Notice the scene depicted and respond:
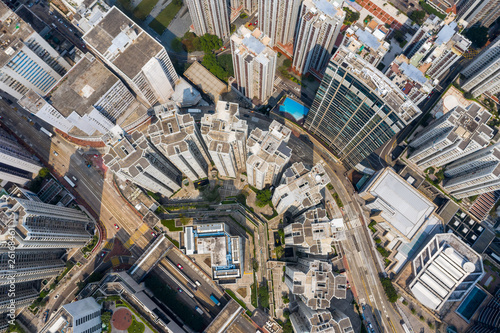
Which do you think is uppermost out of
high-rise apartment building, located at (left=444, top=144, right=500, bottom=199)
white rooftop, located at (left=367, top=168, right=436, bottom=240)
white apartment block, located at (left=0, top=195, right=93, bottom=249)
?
high-rise apartment building, located at (left=444, top=144, right=500, bottom=199)

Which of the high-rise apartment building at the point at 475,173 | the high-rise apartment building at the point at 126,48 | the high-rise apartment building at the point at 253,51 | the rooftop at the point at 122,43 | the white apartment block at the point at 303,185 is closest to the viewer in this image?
the white apartment block at the point at 303,185

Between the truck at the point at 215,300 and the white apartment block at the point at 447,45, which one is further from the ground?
the white apartment block at the point at 447,45

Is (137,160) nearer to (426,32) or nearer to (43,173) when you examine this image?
A: (43,173)

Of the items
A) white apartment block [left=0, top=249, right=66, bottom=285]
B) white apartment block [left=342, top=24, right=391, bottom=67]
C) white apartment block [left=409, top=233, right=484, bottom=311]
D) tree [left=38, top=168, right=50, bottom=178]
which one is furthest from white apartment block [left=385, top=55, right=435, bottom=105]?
tree [left=38, top=168, right=50, bottom=178]

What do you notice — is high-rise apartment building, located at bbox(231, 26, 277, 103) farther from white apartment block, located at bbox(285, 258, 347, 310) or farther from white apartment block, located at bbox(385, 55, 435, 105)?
white apartment block, located at bbox(285, 258, 347, 310)

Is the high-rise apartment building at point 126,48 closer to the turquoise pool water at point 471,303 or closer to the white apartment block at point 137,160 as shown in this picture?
the white apartment block at point 137,160

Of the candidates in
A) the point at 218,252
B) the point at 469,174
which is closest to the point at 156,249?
the point at 218,252

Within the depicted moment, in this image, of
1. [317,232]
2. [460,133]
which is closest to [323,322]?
[317,232]

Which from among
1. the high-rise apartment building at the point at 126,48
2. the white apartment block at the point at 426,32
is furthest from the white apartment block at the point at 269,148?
the white apartment block at the point at 426,32
